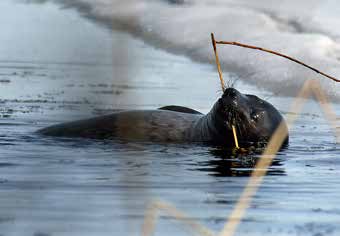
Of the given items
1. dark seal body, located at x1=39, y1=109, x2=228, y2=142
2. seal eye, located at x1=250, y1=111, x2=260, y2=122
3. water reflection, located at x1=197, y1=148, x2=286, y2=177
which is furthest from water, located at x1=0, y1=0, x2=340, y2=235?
seal eye, located at x1=250, y1=111, x2=260, y2=122

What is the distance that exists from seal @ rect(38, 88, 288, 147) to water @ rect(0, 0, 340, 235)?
0.71 ft

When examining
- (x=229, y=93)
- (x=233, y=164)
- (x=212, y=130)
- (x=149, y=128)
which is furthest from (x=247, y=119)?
(x=233, y=164)

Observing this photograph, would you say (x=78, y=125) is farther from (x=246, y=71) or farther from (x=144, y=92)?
(x=246, y=71)

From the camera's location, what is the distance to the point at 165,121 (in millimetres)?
7254

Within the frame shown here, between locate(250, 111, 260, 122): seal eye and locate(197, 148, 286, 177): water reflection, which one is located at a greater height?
locate(250, 111, 260, 122): seal eye

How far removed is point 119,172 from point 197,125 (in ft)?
7.14

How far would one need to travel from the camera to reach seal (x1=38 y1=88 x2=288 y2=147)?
22.5 feet

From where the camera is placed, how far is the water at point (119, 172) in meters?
3.45

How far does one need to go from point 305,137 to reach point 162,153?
1.64 metres

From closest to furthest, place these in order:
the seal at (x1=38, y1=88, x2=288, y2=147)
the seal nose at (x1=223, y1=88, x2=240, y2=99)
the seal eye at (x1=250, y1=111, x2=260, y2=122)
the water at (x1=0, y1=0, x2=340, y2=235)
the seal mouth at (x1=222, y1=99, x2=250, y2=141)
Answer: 1. the water at (x1=0, y1=0, x2=340, y2=235)
2. the seal nose at (x1=223, y1=88, x2=240, y2=99)
3. the seal mouth at (x1=222, y1=99, x2=250, y2=141)
4. the seal at (x1=38, y1=88, x2=288, y2=147)
5. the seal eye at (x1=250, y1=111, x2=260, y2=122)

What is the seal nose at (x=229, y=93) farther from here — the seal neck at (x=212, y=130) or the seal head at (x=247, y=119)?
the seal neck at (x=212, y=130)

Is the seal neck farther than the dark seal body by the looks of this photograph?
No

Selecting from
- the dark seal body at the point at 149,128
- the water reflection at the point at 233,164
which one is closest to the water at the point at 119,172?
the water reflection at the point at 233,164

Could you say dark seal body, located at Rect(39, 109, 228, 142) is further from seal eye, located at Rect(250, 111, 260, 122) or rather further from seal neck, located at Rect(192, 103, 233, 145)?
seal eye, located at Rect(250, 111, 260, 122)
